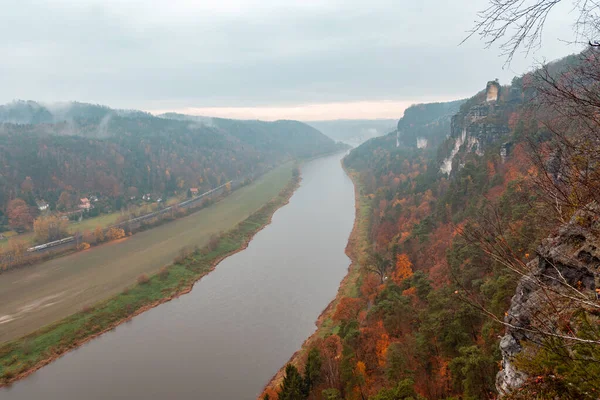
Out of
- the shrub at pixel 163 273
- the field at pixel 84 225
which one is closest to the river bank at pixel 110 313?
the shrub at pixel 163 273

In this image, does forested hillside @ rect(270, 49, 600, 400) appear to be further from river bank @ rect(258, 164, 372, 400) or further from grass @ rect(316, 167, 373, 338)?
river bank @ rect(258, 164, 372, 400)

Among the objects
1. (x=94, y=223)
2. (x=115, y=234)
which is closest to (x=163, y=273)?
(x=115, y=234)

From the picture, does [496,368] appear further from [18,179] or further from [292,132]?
[292,132]

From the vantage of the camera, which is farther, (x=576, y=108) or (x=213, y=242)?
(x=213, y=242)

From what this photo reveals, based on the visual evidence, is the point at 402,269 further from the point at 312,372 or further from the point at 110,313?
the point at 110,313

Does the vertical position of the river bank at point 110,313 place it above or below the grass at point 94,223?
below

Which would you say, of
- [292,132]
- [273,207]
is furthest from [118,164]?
[292,132]

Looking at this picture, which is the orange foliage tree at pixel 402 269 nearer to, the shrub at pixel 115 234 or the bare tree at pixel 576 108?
the bare tree at pixel 576 108
